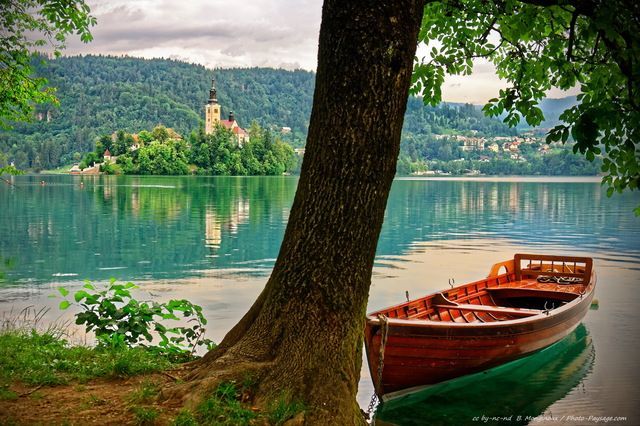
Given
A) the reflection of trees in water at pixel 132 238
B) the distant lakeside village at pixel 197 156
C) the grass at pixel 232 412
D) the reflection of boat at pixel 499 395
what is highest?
the distant lakeside village at pixel 197 156

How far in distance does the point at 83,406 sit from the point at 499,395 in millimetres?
6163

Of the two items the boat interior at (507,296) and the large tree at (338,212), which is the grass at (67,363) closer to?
the large tree at (338,212)

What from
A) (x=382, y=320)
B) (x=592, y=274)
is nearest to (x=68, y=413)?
(x=382, y=320)

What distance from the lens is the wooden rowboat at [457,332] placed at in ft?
23.7

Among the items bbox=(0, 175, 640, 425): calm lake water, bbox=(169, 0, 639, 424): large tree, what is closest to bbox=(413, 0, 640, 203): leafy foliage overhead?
bbox=(169, 0, 639, 424): large tree

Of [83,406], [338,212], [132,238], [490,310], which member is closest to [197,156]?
[132,238]

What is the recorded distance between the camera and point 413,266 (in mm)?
19312

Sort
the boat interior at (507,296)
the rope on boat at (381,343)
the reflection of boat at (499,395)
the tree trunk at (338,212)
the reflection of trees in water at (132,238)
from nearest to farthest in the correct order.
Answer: the tree trunk at (338,212), the rope on boat at (381,343), the reflection of boat at (499,395), the boat interior at (507,296), the reflection of trees in water at (132,238)

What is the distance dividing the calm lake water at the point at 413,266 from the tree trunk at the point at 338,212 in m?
3.65

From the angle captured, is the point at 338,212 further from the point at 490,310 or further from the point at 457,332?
the point at 490,310

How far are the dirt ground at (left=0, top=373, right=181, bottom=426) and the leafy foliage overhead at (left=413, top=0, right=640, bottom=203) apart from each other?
136 inches

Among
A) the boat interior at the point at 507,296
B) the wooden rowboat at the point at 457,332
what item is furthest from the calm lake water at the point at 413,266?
the boat interior at the point at 507,296

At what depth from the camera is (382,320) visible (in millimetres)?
6867

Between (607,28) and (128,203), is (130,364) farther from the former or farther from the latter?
(128,203)
